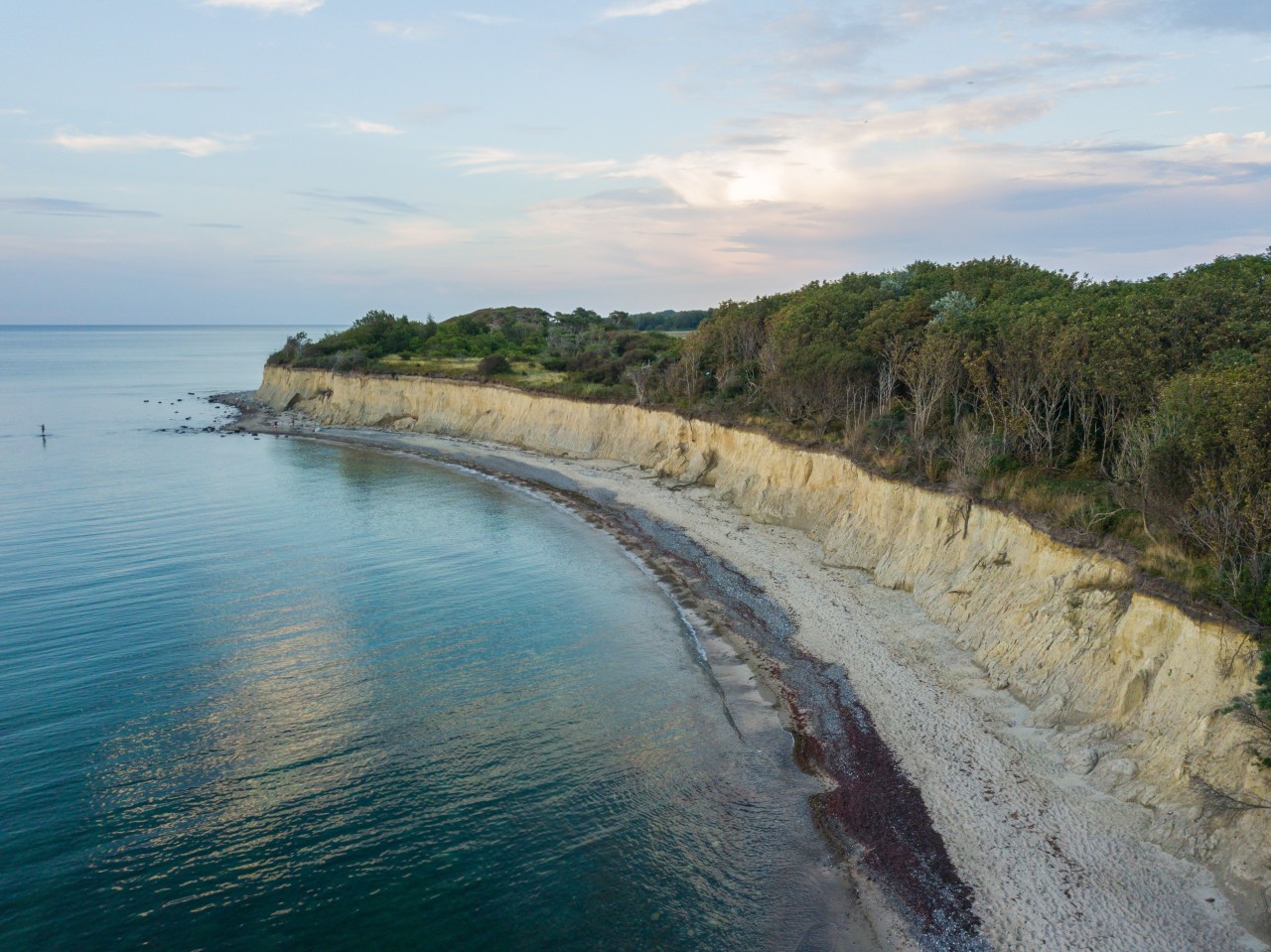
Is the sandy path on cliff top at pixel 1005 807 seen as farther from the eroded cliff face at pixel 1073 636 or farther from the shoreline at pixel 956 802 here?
the eroded cliff face at pixel 1073 636

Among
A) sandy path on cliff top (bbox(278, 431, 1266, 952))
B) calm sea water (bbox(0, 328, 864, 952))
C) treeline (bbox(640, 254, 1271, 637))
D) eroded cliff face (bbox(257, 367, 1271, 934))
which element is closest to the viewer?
sandy path on cliff top (bbox(278, 431, 1266, 952))

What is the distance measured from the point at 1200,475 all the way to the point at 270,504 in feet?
138

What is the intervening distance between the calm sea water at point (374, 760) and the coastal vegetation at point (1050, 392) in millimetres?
10677

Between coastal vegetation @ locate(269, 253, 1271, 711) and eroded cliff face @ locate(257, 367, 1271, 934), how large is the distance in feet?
2.95

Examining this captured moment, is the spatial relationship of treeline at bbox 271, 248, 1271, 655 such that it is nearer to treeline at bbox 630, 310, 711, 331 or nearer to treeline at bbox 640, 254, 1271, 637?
treeline at bbox 640, 254, 1271, 637

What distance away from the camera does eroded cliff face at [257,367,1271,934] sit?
13.8m

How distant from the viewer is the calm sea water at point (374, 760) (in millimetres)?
12938

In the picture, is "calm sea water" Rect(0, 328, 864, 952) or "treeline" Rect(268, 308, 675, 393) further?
"treeline" Rect(268, 308, 675, 393)

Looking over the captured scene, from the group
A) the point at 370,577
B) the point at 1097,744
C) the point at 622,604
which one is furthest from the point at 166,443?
the point at 1097,744

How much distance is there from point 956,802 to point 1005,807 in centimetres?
90

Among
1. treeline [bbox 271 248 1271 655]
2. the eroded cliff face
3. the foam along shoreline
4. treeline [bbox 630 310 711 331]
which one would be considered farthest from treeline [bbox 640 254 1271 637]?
treeline [bbox 630 310 711 331]

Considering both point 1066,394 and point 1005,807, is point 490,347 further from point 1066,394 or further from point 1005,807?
point 1005,807

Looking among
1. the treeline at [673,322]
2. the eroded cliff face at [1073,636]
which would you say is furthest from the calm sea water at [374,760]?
the treeline at [673,322]

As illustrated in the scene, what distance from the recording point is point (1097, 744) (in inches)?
653
